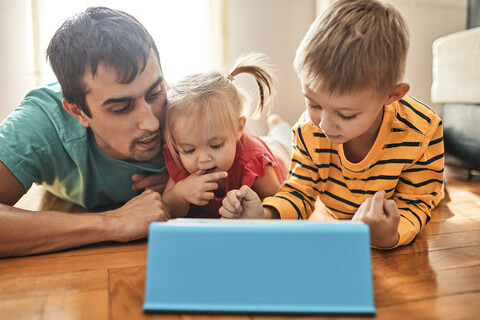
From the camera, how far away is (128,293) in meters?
0.69

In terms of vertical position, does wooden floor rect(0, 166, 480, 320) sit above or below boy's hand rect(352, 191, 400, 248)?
below

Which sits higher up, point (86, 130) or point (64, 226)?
point (86, 130)

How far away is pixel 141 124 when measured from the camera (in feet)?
3.40

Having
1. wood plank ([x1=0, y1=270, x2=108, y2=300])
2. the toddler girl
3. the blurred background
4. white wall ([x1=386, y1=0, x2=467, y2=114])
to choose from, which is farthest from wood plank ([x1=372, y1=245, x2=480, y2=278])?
white wall ([x1=386, y1=0, x2=467, y2=114])

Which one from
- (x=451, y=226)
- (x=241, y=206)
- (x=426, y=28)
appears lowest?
(x=451, y=226)

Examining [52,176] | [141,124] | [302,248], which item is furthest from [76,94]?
[302,248]

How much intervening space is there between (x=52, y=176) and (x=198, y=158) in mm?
442

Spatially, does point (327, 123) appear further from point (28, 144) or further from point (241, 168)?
point (28, 144)

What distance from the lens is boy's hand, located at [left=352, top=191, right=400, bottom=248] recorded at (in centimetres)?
77

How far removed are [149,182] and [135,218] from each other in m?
0.32

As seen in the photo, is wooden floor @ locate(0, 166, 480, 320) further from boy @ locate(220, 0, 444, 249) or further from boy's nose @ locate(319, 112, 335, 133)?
boy's nose @ locate(319, 112, 335, 133)

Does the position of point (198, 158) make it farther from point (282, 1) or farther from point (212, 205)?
point (282, 1)

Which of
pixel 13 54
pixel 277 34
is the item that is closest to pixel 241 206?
pixel 277 34

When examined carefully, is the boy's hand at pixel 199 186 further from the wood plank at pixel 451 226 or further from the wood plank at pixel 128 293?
the wood plank at pixel 451 226
